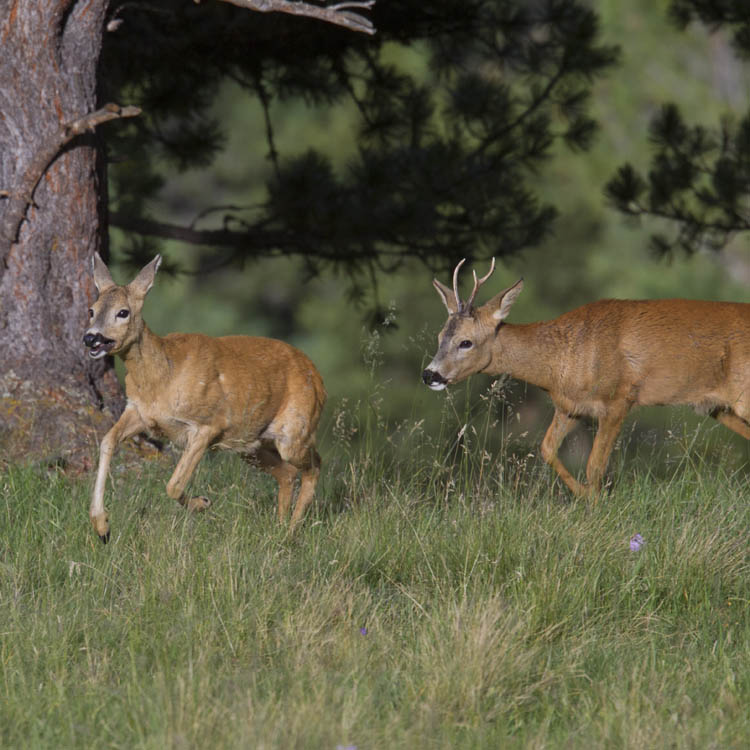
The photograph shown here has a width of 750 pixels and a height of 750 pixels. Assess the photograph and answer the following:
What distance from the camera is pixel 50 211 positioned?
613 cm

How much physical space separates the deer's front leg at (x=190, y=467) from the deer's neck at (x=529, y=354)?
7.01 feet

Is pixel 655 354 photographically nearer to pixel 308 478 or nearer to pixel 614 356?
pixel 614 356

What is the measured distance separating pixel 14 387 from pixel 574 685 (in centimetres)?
339

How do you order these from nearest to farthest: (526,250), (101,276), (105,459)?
(105,459)
(101,276)
(526,250)

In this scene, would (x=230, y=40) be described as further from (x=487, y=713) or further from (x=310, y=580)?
(x=487, y=713)

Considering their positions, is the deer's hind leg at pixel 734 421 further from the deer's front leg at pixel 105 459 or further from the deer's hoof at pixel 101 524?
the deer's hoof at pixel 101 524

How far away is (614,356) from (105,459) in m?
3.07

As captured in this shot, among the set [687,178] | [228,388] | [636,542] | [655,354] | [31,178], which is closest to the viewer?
[636,542]

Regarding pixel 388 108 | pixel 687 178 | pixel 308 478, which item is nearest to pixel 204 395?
pixel 308 478

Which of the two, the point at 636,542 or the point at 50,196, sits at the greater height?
the point at 50,196

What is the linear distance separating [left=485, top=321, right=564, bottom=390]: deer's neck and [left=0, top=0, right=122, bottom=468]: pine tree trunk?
6.80 feet

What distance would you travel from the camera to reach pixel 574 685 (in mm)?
3529

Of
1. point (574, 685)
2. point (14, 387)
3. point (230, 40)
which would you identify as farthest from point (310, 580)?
point (230, 40)

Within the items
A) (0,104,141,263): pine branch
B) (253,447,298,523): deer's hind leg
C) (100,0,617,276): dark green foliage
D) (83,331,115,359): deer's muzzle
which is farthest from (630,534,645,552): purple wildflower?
(100,0,617,276): dark green foliage
